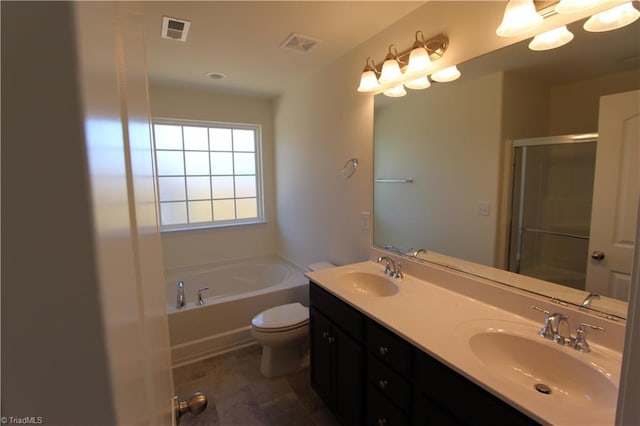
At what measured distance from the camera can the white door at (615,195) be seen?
1029 millimetres

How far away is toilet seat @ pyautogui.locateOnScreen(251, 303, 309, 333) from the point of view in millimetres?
2172

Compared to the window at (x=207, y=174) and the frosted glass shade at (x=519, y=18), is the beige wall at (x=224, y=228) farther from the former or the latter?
the frosted glass shade at (x=519, y=18)

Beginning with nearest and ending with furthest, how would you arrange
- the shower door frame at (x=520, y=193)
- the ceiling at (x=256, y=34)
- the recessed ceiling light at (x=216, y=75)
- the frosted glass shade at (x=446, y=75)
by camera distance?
the shower door frame at (x=520, y=193) → the frosted glass shade at (x=446, y=75) → the ceiling at (x=256, y=34) → the recessed ceiling light at (x=216, y=75)

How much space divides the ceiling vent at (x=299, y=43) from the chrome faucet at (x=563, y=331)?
2.13 meters

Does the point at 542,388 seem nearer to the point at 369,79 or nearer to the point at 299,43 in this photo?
the point at 369,79

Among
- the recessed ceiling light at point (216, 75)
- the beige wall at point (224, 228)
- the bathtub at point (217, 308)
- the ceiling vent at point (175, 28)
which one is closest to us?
the ceiling vent at point (175, 28)

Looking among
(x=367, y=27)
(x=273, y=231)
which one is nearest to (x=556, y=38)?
(x=367, y=27)

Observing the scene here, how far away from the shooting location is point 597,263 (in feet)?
3.82

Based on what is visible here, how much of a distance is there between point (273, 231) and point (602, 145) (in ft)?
11.1

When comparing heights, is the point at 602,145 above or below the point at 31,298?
above

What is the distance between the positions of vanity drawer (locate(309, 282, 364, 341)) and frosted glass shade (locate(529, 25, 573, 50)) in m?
1.44

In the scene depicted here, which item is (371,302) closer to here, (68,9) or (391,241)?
(391,241)

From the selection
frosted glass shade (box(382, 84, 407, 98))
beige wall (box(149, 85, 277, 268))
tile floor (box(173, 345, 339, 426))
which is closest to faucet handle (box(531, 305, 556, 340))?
tile floor (box(173, 345, 339, 426))

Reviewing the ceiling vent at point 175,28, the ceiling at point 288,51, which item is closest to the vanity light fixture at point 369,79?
the ceiling at point 288,51
